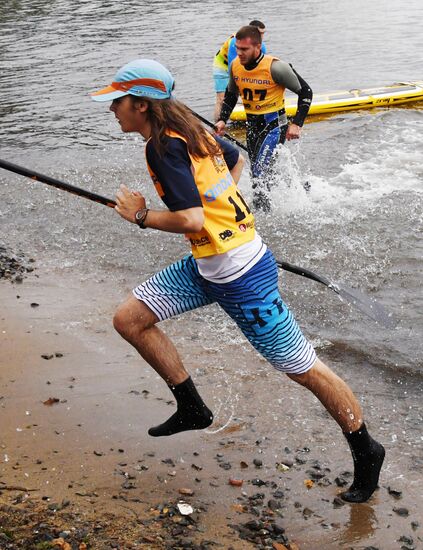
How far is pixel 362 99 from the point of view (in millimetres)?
14242

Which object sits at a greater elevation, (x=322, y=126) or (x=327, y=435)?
(x=327, y=435)

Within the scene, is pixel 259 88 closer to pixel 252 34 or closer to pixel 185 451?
pixel 252 34

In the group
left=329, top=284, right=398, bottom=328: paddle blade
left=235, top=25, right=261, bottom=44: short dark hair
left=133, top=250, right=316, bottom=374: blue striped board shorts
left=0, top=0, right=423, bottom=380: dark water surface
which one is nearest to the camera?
left=133, top=250, right=316, bottom=374: blue striped board shorts

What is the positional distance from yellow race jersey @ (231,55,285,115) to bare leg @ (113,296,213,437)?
501cm

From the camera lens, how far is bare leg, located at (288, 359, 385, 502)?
3893mm

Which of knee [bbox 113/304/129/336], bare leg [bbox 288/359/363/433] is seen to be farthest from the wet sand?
knee [bbox 113/304/129/336]

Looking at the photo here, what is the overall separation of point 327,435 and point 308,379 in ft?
3.26

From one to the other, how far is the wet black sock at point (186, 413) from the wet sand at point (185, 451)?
239mm

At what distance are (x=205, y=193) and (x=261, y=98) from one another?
5.17 m

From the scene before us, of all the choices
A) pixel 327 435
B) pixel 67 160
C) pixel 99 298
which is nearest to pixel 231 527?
pixel 327 435

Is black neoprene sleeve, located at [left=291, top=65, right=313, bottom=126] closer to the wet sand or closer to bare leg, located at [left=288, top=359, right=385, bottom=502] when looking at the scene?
the wet sand

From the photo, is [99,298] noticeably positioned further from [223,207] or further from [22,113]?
[22,113]

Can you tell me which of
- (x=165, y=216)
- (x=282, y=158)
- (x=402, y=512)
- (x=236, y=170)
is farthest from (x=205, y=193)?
(x=282, y=158)

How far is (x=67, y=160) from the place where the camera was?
11797 mm
